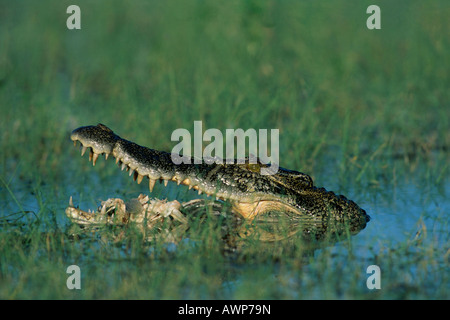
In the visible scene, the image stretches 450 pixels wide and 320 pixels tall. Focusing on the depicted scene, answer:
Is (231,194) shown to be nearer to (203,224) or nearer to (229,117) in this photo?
(203,224)

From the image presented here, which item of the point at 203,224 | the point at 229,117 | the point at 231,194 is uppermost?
the point at 229,117

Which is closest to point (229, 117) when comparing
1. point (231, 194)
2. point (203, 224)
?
point (231, 194)

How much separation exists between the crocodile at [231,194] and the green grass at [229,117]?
0.85 ft

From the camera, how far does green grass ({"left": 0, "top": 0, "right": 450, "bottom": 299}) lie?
4.23m

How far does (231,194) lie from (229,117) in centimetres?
214

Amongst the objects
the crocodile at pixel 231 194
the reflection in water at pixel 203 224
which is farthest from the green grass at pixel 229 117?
the crocodile at pixel 231 194

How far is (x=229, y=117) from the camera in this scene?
7133mm

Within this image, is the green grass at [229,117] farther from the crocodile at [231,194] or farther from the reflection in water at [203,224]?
the crocodile at [231,194]

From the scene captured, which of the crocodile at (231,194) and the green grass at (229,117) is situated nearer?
the green grass at (229,117)

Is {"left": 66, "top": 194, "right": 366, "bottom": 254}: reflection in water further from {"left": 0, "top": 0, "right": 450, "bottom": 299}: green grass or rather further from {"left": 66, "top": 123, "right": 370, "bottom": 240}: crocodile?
{"left": 0, "top": 0, "right": 450, "bottom": 299}: green grass

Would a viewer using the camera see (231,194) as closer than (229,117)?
Yes

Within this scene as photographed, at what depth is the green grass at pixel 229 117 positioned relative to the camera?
4.23 m
